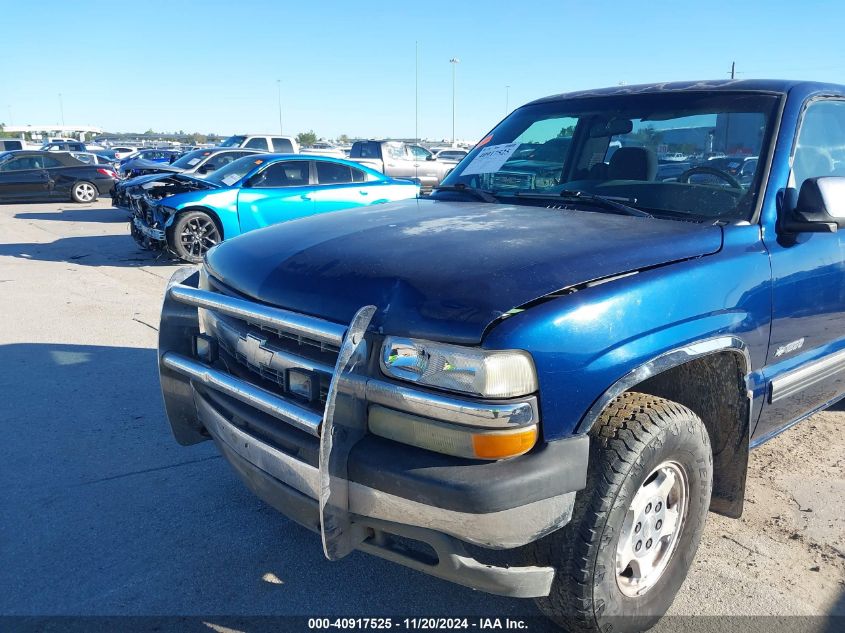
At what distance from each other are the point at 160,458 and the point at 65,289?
525cm

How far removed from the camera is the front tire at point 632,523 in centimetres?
214

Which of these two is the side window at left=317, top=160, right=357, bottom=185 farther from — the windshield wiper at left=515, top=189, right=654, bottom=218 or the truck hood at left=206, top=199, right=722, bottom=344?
the truck hood at left=206, top=199, right=722, bottom=344

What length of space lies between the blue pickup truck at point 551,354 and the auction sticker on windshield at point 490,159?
0.37 metres

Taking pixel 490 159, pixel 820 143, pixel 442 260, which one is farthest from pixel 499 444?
pixel 820 143

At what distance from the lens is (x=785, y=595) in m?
2.74

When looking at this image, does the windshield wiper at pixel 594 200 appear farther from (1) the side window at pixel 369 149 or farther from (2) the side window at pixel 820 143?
(1) the side window at pixel 369 149

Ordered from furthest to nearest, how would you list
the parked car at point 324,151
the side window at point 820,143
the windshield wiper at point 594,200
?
the parked car at point 324,151, the side window at point 820,143, the windshield wiper at point 594,200

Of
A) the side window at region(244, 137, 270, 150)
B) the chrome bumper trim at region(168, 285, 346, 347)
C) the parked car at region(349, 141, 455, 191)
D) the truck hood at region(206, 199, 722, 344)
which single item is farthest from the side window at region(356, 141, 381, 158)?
the chrome bumper trim at region(168, 285, 346, 347)

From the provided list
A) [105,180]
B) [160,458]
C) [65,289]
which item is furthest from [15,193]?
[160,458]

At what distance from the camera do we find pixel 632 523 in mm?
2352

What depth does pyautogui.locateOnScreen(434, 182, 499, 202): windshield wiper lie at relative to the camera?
3.52 m

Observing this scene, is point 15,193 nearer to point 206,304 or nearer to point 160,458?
point 160,458

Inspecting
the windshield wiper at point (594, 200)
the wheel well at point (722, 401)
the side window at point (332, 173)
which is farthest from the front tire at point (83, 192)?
the wheel well at point (722, 401)

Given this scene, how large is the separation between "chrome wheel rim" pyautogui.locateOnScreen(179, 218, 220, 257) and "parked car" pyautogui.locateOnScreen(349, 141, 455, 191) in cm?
1106
